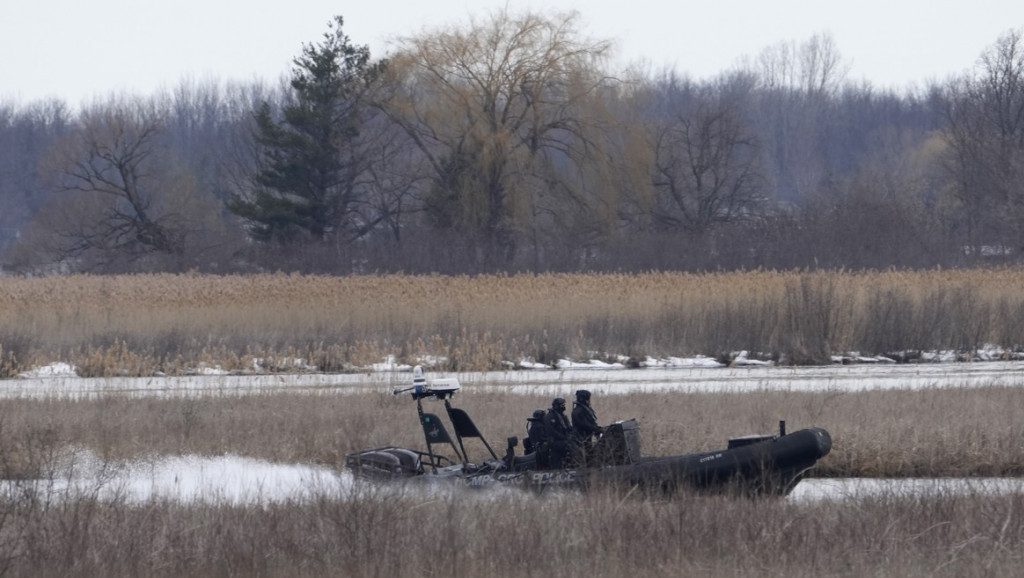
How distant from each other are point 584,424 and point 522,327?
15.2m

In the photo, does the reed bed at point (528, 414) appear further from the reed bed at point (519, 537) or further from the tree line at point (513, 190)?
the tree line at point (513, 190)

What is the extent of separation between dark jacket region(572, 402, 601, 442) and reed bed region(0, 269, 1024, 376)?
1226 cm

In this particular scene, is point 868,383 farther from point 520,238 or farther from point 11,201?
point 11,201

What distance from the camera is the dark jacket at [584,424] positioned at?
38.6 feet

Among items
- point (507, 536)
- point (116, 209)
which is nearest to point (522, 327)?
point (507, 536)

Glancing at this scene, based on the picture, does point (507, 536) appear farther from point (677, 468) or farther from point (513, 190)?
point (513, 190)

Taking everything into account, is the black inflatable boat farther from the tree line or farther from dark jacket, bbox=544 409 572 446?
the tree line

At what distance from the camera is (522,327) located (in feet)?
88.5

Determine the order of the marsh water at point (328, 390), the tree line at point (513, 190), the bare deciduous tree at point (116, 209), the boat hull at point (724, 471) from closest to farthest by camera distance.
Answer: the boat hull at point (724, 471), the marsh water at point (328, 390), the tree line at point (513, 190), the bare deciduous tree at point (116, 209)

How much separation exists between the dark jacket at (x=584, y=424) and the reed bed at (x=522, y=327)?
12.3 m

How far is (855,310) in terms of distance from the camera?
88.1 ft

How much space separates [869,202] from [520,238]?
15.5 m

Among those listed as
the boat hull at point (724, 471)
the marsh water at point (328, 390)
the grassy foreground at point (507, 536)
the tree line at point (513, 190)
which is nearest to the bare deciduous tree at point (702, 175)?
the tree line at point (513, 190)

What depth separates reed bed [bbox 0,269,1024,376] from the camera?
24688mm
